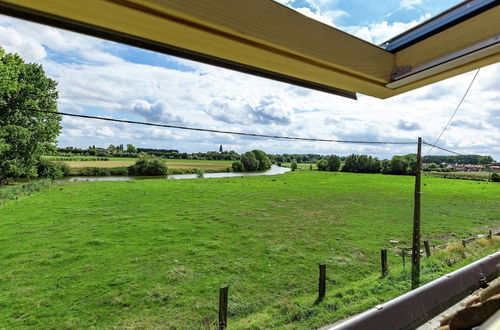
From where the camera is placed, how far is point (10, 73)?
1909 centimetres

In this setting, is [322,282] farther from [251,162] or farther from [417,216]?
[251,162]

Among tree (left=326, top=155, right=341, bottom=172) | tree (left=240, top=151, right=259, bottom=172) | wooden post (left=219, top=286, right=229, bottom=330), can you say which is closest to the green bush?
tree (left=240, top=151, right=259, bottom=172)

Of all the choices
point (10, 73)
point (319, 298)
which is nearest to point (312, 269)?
point (319, 298)

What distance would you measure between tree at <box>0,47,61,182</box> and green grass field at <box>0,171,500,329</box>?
12.9 ft

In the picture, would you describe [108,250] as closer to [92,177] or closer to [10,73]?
[10,73]

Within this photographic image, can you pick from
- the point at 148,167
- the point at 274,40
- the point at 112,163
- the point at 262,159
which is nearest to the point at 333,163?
the point at 262,159

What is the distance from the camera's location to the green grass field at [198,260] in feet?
20.3

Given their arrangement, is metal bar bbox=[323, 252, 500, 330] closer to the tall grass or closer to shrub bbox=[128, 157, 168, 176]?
the tall grass

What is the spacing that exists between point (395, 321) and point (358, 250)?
11.3 metres

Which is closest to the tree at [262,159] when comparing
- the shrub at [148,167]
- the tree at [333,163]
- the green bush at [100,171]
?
the tree at [333,163]

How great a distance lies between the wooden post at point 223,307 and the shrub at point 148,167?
4901 cm

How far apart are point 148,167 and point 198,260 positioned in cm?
4481

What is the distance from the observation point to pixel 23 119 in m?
21.9

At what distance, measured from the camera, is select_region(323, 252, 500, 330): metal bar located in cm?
107
